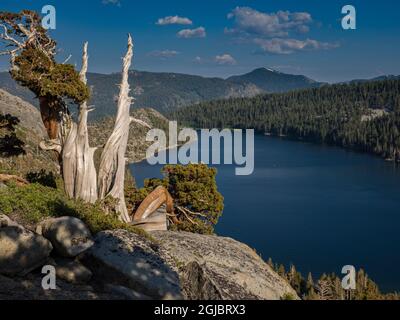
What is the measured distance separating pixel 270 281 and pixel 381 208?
9180cm

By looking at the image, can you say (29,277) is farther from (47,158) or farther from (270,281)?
(47,158)

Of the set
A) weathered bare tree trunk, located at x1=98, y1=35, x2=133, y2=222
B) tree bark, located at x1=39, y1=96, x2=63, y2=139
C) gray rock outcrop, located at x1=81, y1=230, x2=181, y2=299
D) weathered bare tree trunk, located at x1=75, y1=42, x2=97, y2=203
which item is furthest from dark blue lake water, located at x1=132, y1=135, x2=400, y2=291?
gray rock outcrop, located at x1=81, y1=230, x2=181, y2=299

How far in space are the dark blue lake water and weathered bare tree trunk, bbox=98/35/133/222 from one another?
48335mm

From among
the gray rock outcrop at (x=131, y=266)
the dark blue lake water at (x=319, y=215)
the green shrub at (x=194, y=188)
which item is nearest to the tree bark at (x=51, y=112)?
the gray rock outcrop at (x=131, y=266)

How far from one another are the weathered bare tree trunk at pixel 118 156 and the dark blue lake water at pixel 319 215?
4833 centimetres

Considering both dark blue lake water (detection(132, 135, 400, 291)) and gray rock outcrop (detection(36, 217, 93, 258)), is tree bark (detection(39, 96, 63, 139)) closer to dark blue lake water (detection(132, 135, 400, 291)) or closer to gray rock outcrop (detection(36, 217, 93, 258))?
gray rock outcrop (detection(36, 217, 93, 258))

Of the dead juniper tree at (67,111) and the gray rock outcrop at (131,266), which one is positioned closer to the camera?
the gray rock outcrop at (131,266)

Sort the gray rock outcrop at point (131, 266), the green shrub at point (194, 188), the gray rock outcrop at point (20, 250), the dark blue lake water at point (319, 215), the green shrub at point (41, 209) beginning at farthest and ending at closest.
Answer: the dark blue lake water at point (319, 215) → the green shrub at point (194, 188) → the green shrub at point (41, 209) → the gray rock outcrop at point (131, 266) → the gray rock outcrop at point (20, 250)

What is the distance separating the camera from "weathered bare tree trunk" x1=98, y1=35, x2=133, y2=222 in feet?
69.3

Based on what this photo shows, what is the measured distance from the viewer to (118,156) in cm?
2144

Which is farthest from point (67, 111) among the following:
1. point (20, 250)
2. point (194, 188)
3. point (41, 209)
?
point (194, 188)

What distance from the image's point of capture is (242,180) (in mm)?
132250

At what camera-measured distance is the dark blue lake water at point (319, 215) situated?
69.6m

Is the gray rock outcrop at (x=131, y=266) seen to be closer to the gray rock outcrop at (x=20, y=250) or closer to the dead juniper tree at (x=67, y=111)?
the gray rock outcrop at (x=20, y=250)
